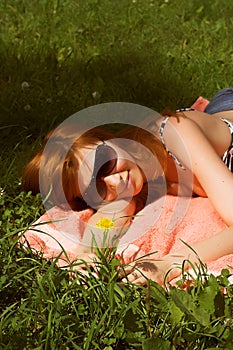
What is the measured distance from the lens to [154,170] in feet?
10.1

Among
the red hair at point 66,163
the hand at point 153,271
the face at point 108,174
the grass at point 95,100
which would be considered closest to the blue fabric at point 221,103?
the grass at point 95,100

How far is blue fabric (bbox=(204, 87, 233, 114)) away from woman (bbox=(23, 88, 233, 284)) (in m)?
0.30

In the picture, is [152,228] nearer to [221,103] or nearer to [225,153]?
[225,153]

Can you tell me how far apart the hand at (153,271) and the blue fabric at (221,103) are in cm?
113

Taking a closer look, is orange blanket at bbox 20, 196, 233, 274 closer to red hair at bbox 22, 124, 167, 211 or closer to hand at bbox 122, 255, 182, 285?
red hair at bbox 22, 124, 167, 211

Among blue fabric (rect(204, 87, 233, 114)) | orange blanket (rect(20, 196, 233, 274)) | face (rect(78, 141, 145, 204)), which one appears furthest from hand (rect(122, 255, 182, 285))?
blue fabric (rect(204, 87, 233, 114))

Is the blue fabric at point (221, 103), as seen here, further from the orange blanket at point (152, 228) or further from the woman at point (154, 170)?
the orange blanket at point (152, 228)

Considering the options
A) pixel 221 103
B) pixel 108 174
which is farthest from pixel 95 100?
pixel 108 174

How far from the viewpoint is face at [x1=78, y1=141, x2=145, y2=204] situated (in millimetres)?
2838

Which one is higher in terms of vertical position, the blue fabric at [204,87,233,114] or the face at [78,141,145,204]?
the blue fabric at [204,87,233,114]

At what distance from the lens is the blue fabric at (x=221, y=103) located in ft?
11.6

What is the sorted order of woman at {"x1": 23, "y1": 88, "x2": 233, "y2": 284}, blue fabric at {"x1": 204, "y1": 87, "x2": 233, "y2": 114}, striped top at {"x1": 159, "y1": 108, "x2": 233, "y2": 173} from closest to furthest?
woman at {"x1": 23, "y1": 88, "x2": 233, "y2": 284} < striped top at {"x1": 159, "y1": 108, "x2": 233, "y2": 173} < blue fabric at {"x1": 204, "y1": 87, "x2": 233, "y2": 114}

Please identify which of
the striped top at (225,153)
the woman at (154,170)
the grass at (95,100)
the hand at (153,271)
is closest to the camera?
the grass at (95,100)

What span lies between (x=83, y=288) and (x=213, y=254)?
60 cm
